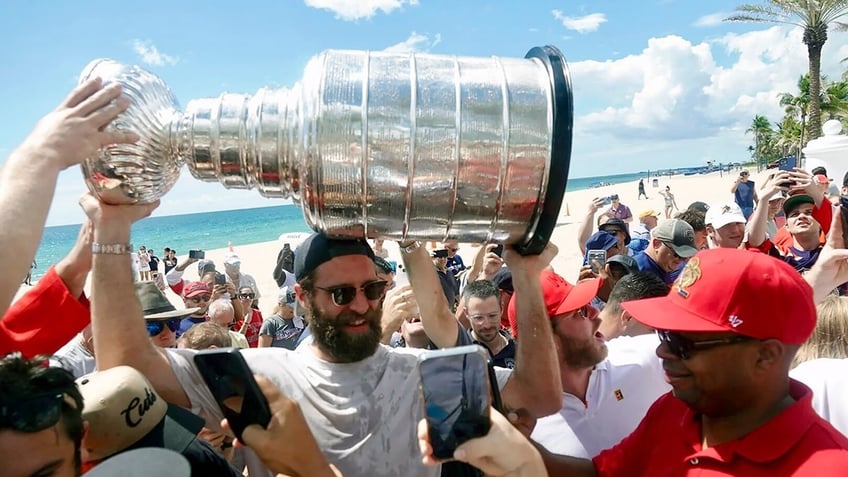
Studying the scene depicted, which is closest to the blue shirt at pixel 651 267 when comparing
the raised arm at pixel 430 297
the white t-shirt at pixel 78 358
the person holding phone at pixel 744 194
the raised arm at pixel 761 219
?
the raised arm at pixel 761 219

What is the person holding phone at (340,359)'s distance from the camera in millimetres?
1982

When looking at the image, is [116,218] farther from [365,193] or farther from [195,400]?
[365,193]

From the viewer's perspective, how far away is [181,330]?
5492 mm

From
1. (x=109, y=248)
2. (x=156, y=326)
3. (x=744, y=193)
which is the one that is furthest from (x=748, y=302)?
(x=744, y=193)

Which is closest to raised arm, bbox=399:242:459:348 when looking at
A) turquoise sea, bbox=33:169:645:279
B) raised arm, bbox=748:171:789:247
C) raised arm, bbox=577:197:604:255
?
raised arm, bbox=748:171:789:247

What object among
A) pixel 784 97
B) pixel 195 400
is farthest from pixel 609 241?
pixel 784 97

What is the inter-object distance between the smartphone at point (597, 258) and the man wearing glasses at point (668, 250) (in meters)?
0.37

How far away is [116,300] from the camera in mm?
1987

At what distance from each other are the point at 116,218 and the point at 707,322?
186 cm

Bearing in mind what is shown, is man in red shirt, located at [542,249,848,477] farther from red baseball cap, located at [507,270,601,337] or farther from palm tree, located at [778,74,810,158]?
palm tree, located at [778,74,810,158]

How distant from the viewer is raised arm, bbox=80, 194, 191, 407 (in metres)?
1.94

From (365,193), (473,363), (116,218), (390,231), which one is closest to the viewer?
(473,363)

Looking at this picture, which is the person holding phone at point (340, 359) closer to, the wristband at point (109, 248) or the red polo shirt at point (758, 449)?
the wristband at point (109, 248)

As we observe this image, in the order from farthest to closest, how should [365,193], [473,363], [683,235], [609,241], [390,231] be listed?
[609,241] < [683,235] < [390,231] < [365,193] < [473,363]
